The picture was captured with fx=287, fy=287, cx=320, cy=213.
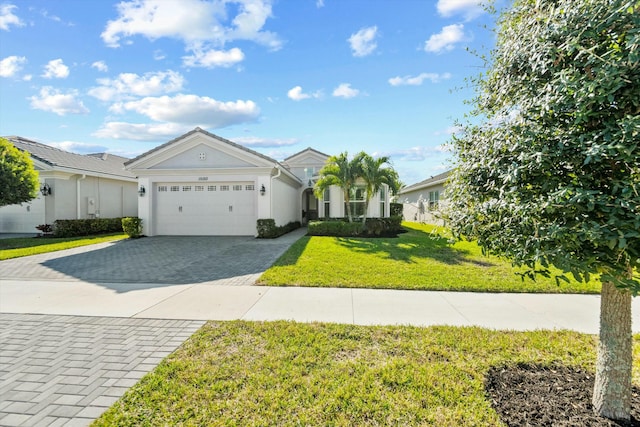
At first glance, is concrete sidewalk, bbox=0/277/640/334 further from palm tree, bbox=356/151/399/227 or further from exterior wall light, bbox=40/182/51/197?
exterior wall light, bbox=40/182/51/197

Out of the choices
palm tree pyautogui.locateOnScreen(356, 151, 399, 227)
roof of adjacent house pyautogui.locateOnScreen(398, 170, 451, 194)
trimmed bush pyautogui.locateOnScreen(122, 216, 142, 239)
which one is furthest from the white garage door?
roof of adjacent house pyautogui.locateOnScreen(398, 170, 451, 194)

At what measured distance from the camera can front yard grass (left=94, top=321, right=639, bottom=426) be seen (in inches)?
94.0

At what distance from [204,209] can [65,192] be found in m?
8.55

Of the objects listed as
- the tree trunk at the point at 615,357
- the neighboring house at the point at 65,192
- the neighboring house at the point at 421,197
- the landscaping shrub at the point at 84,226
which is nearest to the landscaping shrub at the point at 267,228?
the landscaping shrub at the point at 84,226

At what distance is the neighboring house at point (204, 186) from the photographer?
14688 mm

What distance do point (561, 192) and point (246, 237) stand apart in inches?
554

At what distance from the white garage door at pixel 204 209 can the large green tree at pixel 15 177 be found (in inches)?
195

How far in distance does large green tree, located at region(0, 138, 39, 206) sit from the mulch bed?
688 inches

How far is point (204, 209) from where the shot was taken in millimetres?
15188

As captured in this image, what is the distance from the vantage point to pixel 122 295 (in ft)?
18.6

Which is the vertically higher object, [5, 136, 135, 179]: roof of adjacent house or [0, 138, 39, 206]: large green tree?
[5, 136, 135, 179]: roof of adjacent house

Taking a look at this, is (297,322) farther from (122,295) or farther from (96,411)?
(122,295)

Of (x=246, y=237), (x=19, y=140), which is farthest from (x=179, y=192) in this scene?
(x=19, y=140)

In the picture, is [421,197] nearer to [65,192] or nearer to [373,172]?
[373,172]
